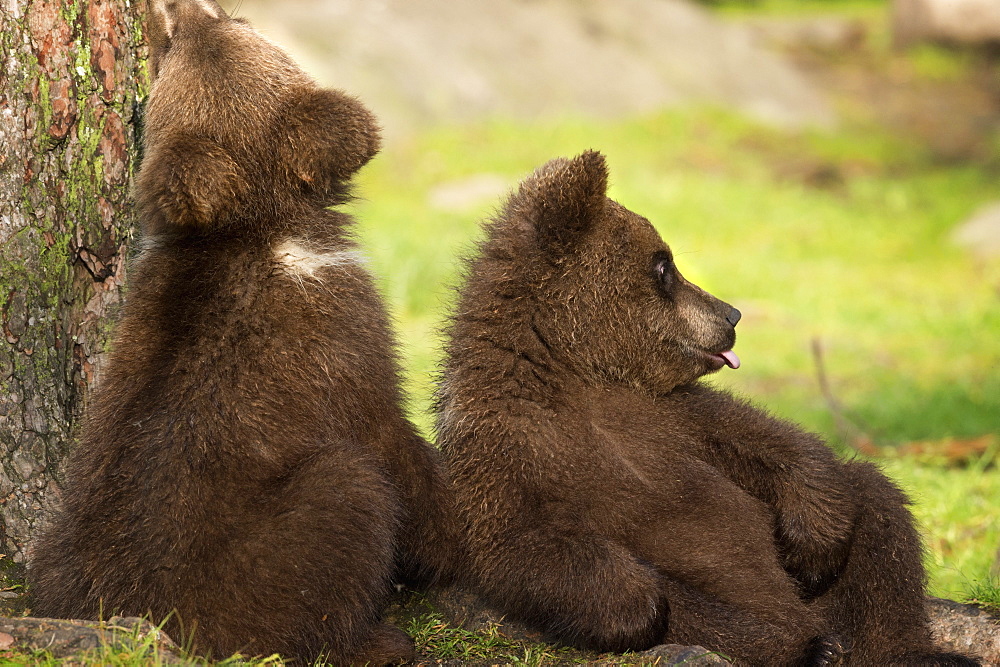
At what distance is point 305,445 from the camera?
4.13 m

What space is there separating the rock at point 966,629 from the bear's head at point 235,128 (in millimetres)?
3276

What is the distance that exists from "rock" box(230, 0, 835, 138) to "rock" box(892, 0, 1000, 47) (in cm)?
399

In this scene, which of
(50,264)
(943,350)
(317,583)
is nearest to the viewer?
(317,583)

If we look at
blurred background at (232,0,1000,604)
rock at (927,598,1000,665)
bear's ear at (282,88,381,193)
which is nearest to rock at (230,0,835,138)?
blurred background at (232,0,1000,604)

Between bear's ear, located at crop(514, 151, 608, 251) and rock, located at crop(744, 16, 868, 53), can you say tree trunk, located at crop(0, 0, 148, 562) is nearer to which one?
bear's ear, located at crop(514, 151, 608, 251)

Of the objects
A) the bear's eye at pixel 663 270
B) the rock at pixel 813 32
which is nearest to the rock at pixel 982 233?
the bear's eye at pixel 663 270

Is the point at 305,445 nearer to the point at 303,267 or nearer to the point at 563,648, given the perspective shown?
the point at 303,267

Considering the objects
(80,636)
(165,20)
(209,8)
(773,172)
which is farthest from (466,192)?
(80,636)

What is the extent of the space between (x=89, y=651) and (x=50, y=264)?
1.77m

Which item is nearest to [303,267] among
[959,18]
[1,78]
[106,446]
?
[106,446]

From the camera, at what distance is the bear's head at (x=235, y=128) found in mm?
4301

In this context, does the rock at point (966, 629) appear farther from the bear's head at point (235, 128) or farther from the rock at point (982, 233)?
the rock at point (982, 233)

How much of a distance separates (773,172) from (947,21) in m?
10.2

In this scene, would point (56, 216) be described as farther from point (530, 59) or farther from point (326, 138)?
point (530, 59)
